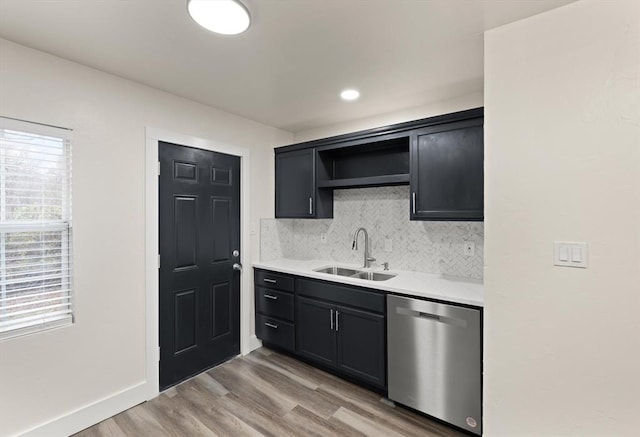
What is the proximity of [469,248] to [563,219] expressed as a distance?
1.07 metres

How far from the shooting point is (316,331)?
269 centimetres

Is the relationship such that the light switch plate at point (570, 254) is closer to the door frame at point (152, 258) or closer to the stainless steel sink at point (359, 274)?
the stainless steel sink at point (359, 274)

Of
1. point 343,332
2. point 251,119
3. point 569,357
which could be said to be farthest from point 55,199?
point 569,357

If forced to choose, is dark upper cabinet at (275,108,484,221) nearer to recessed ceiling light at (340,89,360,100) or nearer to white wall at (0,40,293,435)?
recessed ceiling light at (340,89,360,100)

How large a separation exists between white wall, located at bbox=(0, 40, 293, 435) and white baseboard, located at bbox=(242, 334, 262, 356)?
39.2 inches

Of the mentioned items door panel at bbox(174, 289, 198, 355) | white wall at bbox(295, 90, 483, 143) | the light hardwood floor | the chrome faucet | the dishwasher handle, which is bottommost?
the light hardwood floor

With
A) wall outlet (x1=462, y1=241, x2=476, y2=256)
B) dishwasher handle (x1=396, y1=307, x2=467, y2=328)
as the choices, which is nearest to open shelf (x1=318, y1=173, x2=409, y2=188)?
wall outlet (x1=462, y1=241, x2=476, y2=256)

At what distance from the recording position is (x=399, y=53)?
6.04ft

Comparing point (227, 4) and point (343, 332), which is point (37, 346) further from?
point (227, 4)

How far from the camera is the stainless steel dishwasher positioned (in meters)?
1.88

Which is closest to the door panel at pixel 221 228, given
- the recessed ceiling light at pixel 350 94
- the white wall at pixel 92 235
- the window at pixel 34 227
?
the white wall at pixel 92 235

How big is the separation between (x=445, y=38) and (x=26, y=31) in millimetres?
2293

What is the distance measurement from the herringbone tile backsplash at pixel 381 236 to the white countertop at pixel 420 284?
14 centimetres

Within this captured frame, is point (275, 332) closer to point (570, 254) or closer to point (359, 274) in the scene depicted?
point (359, 274)
